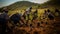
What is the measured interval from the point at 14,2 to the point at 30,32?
38.4 inches

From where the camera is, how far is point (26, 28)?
3.67 m

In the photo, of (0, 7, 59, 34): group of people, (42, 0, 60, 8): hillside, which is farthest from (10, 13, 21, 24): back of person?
(42, 0, 60, 8): hillside

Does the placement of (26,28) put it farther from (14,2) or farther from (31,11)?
(14,2)

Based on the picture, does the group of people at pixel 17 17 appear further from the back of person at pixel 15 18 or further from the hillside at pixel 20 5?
the hillside at pixel 20 5

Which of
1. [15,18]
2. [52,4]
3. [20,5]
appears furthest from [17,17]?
[52,4]

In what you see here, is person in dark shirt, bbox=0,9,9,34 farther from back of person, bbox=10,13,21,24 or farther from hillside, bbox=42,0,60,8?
hillside, bbox=42,0,60,8

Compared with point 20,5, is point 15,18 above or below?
below

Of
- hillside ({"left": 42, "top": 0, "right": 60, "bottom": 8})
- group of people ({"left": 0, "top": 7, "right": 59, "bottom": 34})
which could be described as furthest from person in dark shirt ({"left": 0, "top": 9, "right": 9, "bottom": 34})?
hillside ({"left": 42, "top": 0, "right": 60, "bottom": 8})

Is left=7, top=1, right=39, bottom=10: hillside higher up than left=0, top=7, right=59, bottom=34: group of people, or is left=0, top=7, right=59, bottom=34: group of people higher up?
left=7, top=1, right=39, bottom=10: hillside

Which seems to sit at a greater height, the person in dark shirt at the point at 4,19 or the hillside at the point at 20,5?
the hillside at the point at 20,5

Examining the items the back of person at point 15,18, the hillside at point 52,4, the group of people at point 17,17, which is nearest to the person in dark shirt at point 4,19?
the group of people at point 17,17

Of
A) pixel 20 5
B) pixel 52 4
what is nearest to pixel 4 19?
pixel 20 5

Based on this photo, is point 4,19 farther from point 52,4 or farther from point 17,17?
point 52,4

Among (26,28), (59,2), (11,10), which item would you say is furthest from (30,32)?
(59,2)
